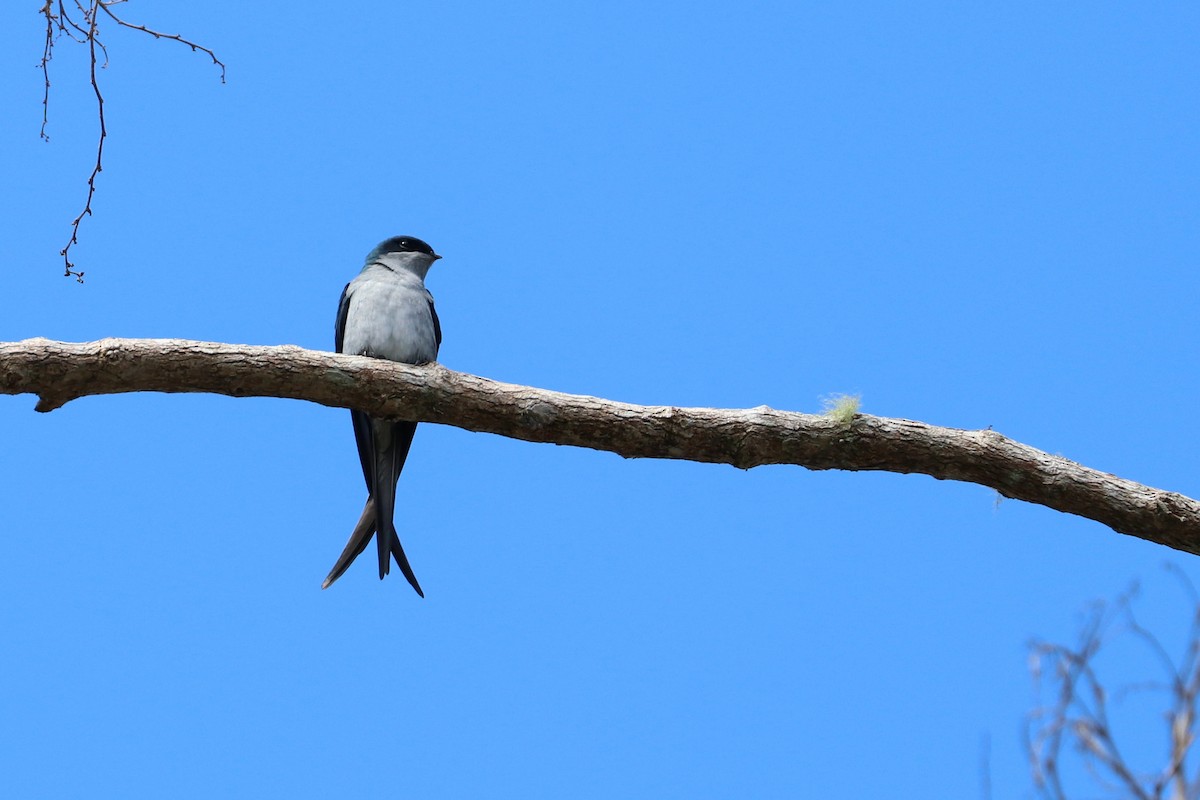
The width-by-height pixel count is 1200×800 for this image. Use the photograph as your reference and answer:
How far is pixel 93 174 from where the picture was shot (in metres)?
4.18

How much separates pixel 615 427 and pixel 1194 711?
2.32 meters

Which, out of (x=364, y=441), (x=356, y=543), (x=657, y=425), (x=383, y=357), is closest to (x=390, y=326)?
(x=383, y=357)

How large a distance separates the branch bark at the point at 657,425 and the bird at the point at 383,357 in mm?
1004

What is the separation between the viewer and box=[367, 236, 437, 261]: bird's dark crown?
22.1 feet

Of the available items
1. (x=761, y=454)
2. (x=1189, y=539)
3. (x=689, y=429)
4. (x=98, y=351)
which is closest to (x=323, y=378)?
(x=98, y=351)

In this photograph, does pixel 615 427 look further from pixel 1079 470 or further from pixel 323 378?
pixel 1079 470

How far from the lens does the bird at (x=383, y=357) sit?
5.45 metres

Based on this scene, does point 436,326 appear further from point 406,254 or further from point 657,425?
point 657,425

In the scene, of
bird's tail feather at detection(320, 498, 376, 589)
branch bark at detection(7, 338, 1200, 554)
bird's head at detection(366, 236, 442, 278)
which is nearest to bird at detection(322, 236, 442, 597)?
bird's tail feather at detection(320, 498, 376, 589)

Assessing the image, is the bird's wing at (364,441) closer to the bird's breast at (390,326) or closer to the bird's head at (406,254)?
the bird's breast at (390,326)

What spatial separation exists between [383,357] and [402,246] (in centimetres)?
126

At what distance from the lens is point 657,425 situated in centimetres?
444

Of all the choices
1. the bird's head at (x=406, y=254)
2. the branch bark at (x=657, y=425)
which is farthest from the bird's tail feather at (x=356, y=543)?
the bird's head at (x=406, y=254)

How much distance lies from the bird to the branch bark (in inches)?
39.5
